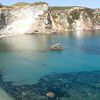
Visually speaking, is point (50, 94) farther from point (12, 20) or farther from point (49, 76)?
point (12, 20)

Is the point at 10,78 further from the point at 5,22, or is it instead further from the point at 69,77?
the point at 5,22

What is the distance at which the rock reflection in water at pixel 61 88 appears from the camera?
5447 cm

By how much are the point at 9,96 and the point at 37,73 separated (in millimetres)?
19506

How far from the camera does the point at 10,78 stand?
69.5m

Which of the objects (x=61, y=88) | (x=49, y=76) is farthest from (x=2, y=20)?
(x=61, y=88)

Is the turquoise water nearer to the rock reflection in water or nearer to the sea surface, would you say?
the sea surface

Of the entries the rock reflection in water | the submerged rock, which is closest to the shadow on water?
the rock reflection in water

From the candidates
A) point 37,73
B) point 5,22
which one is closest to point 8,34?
point 5,22

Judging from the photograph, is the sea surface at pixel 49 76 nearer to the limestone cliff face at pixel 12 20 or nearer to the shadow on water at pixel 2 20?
the shadow on water at pixel 2 20

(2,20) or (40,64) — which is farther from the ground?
(40,64)

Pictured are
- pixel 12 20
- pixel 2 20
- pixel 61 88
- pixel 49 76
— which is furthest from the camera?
pixel 12 20

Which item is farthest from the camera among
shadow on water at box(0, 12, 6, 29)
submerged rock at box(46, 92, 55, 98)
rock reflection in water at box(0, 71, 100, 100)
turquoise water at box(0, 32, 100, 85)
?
shadow on water at box(0, 12, 6, 29)

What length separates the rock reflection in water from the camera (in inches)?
2144

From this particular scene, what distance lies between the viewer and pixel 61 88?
59625mm
